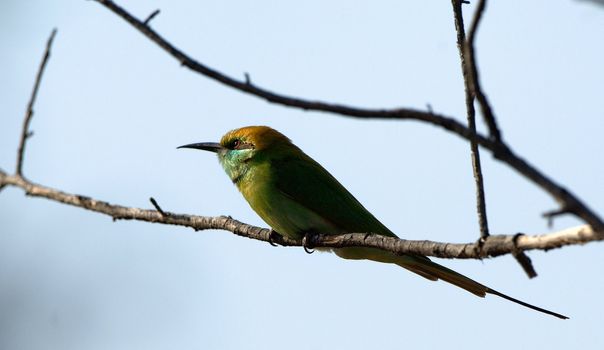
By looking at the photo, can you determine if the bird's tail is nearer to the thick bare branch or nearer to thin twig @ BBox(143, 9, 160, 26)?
the thick bare branch

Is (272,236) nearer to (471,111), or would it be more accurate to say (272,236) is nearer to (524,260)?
(471,111)

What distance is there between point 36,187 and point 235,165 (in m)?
1.02

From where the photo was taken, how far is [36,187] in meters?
3.60

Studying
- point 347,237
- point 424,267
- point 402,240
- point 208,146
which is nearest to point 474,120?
point 402,240

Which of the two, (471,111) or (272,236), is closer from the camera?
(471,111)

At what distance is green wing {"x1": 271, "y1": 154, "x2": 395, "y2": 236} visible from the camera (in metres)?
3.85

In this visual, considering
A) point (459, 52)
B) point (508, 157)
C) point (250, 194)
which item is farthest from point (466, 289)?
point (508, 157)

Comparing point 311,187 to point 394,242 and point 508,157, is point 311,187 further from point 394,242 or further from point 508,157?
point 508,157

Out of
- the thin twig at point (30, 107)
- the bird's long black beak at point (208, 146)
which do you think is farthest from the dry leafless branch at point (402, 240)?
the bird's long black beak at point (208, 146)

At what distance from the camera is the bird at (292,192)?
3.79 metres

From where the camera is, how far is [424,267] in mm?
3211

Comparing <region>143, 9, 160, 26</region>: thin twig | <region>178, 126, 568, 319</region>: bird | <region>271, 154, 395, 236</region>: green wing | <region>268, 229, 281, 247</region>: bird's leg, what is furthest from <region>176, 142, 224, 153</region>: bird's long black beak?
<region>143, 9, 160, 26</region>: thin twig

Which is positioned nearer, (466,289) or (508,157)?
(508,157)

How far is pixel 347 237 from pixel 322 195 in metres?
1.27
